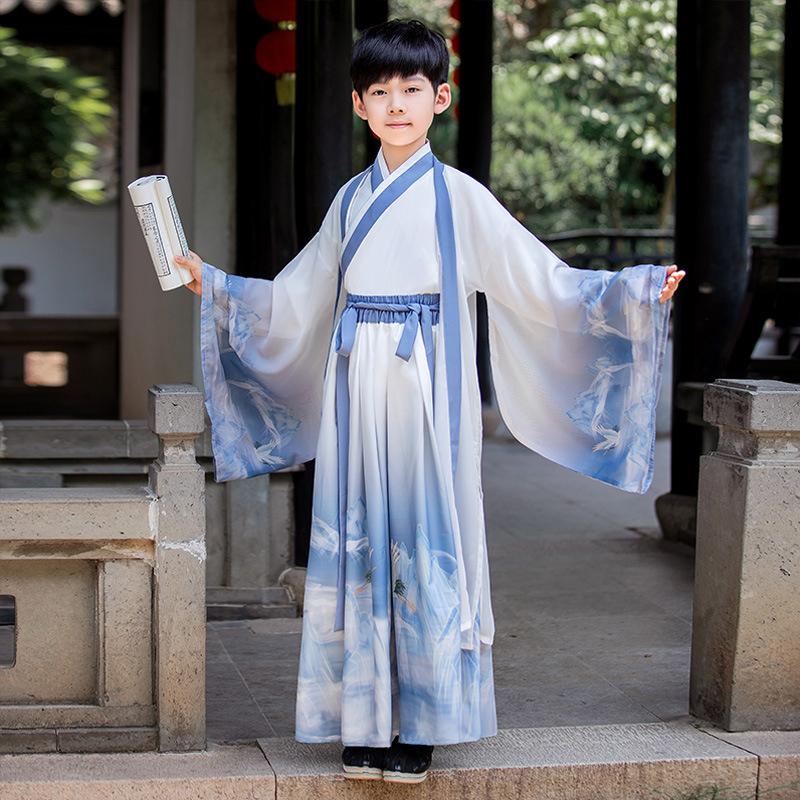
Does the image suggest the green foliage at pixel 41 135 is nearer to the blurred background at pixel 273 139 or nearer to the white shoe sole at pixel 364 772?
the blurred background at pixel 273 139

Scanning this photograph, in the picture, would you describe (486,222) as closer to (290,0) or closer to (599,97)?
(290,0)

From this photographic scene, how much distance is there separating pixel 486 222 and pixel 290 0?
2.95m

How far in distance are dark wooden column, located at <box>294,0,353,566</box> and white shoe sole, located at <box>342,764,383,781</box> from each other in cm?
242

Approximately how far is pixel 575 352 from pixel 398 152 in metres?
0.70

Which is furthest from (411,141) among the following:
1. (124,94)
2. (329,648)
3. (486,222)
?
(124,94)

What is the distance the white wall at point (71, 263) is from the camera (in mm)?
14656

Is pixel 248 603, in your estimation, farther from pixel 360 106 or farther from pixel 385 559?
pixel 360 106

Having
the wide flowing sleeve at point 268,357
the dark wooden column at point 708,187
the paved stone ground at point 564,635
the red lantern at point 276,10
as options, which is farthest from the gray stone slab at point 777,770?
the red lantern at point 276,10

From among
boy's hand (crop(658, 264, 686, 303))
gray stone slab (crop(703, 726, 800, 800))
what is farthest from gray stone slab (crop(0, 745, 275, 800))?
boy's hand (crop(658, 264, 686, 303))

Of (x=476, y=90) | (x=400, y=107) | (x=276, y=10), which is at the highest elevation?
(x=476, y=90)

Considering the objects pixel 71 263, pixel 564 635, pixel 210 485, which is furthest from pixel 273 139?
pixel 71 263

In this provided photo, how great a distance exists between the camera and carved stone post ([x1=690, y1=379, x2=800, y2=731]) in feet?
12.8

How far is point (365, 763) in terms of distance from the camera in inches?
143

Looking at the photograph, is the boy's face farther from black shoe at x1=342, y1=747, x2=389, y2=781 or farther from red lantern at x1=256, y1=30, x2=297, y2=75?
red lantern at x1=256, y1=30, x2=297, y2=75
